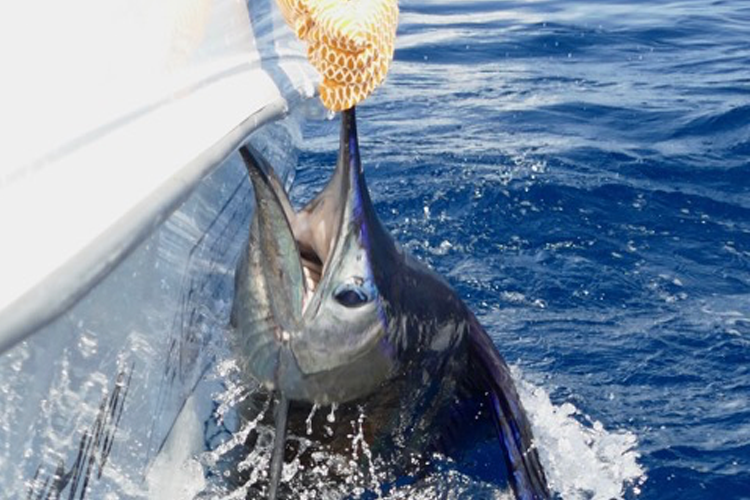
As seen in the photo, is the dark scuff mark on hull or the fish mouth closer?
the dark scuff mark on hull

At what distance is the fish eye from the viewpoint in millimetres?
2350

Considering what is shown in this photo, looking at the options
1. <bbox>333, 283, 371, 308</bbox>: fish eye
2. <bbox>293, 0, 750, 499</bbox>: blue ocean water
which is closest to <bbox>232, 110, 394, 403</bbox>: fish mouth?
<bbox>333, 283, 371, 308</bbox>: fish eye

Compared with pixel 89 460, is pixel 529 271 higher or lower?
lower

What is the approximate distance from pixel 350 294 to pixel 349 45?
20.3 inches

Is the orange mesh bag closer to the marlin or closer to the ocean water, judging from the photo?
the marlin

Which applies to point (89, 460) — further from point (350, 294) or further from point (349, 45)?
point (349, 45)

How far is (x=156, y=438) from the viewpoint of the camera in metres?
2.45

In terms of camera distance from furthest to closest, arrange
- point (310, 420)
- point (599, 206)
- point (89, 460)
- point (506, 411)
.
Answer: point (599, 206), point (506, 411), point (310, 420), point (89, 460)

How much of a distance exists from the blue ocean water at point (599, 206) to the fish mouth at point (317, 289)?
1194 mm

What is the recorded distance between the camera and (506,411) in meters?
2.74

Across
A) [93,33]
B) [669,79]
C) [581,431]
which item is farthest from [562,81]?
[93,33]

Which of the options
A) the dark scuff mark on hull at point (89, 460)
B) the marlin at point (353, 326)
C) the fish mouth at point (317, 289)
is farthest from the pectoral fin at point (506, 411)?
the dark scuff mark on hull at point (89, 460)

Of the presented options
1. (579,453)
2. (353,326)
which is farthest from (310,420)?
(579,453)

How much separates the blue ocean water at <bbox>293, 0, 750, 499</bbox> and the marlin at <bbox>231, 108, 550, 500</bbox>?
2.55ft
